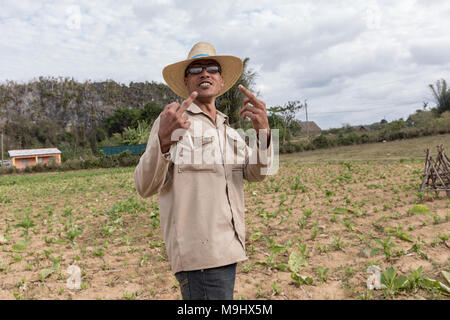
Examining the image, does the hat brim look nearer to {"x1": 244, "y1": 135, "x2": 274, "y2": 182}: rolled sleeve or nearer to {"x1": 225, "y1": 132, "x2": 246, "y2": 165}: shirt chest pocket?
{"x1": 225, "y1": 132, "x2": 246, "y2": 165}: shirt chest pocket

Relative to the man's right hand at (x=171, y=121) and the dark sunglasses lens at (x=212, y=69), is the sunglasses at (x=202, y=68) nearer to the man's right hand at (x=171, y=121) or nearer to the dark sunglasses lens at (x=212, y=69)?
the dark sunglasses lens at (x=212, y=69)

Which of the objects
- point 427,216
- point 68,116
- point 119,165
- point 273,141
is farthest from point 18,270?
point 68,116

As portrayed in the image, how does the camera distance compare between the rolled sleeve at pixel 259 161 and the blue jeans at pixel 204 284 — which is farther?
the rolled sleeve at pixel 259 161

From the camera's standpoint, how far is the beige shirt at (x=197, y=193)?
1513 mm

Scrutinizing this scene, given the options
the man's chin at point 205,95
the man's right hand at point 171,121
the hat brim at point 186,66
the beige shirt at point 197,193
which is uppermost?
the hat brim at point 186,66

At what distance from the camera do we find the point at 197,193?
1575mm

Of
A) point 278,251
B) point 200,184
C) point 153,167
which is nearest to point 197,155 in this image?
point 200,184

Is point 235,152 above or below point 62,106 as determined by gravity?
below

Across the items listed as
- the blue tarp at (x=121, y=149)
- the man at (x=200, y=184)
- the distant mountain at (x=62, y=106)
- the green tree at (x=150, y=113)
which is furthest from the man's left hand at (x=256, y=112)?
the distant mountain at (x=62, y=106)

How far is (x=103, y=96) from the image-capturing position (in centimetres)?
6638

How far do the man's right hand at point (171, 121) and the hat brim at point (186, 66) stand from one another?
0.52 metres

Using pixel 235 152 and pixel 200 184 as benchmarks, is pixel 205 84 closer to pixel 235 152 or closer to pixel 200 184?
pixel 235 152

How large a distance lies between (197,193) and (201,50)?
831mm

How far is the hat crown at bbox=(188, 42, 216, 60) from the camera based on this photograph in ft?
5.95
